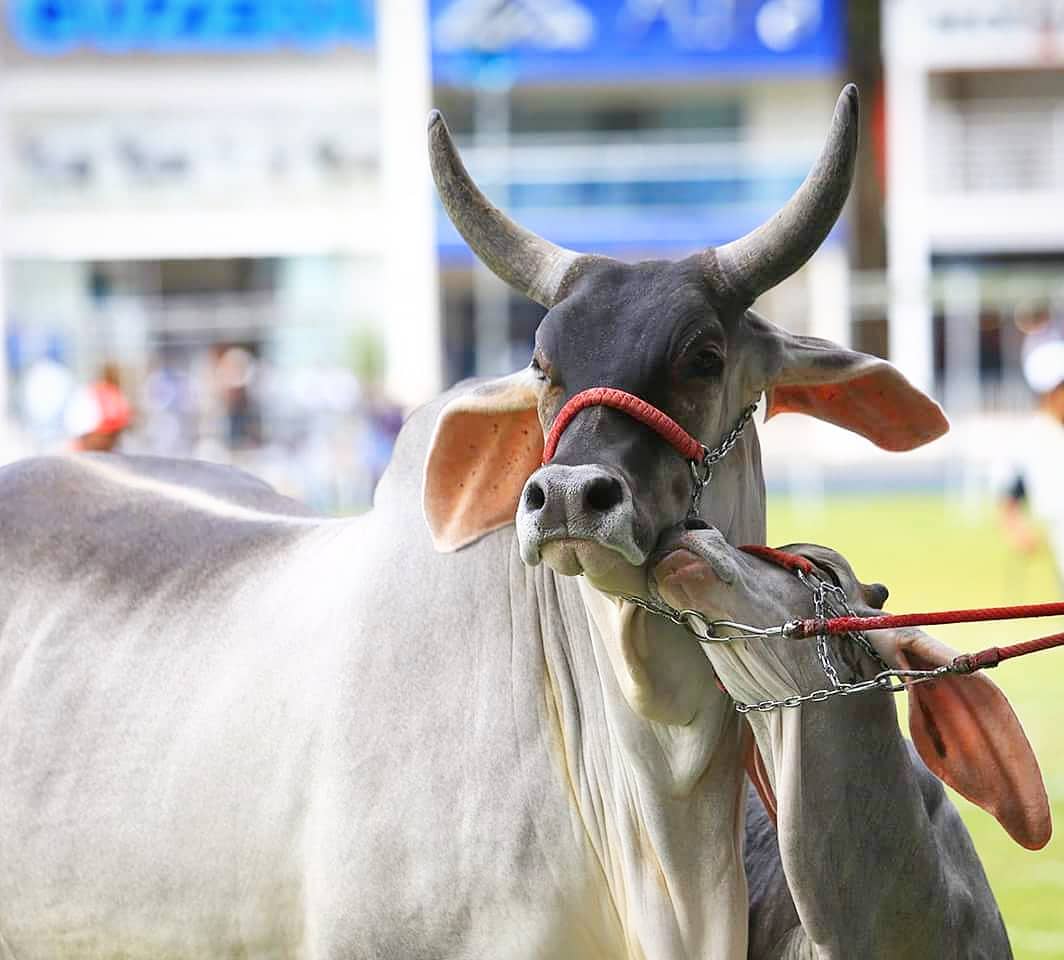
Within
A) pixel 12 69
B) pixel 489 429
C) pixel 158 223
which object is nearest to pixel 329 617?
pixel 489 429

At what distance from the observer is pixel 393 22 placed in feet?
114

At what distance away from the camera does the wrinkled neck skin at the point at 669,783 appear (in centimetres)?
329

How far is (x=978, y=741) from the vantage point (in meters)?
3.26

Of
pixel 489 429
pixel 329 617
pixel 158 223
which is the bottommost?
pixel 329 617

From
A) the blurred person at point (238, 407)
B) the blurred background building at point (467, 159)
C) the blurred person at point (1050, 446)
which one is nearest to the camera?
the blurred person at point (1050, 446)

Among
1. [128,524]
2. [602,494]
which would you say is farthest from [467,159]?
[602,494]

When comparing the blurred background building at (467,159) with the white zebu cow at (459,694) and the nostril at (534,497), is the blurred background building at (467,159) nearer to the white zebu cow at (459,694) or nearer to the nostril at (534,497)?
the white zebu cow at (459,694)

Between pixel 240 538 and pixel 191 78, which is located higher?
pixel 191 78

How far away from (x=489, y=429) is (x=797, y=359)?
66cm

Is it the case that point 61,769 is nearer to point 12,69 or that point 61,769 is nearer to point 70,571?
point 70,571

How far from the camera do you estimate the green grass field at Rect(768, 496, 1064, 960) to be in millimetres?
6484

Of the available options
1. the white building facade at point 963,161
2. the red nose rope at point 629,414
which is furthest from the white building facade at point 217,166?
the red nose rope at point 629,414

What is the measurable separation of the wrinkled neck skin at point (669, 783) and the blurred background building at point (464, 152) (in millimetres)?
28675

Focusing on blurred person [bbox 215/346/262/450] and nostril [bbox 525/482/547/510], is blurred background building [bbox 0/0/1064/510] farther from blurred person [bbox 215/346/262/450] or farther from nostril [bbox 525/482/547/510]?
nostril [bbox 525/482/547/510]
